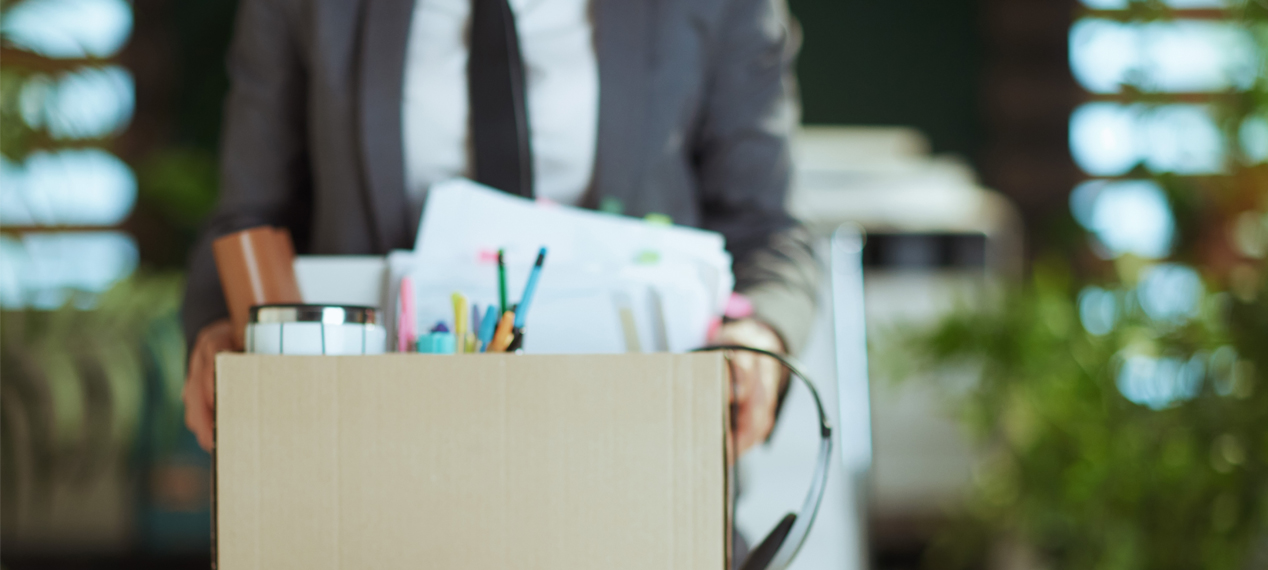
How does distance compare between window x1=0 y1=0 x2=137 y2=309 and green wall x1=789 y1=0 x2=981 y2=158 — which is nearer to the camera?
window x1=0 y1=0 x2=137 y2=309

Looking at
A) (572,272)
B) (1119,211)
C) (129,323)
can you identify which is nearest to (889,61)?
(1119,211)

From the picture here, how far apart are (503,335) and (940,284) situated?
2.26 meters

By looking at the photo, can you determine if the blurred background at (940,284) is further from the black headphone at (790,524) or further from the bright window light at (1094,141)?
the black headphone at (790,524)

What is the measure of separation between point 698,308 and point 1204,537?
1134mm

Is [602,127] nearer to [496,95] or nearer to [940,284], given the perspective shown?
[496,95]

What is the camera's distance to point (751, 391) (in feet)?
1.64

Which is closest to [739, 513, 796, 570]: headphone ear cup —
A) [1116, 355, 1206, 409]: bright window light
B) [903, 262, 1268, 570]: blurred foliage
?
[903, 262, 1268, 570]: blurred foliage

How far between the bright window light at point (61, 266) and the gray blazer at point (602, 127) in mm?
1143

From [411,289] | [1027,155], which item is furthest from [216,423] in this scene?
[1027,155]

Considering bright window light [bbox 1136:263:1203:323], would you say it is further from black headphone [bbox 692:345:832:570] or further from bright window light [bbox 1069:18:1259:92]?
black headphone [bbox 692:345:832:570]

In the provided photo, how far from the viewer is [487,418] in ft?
1.26

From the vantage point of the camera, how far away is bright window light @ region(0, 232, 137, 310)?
6.06ft

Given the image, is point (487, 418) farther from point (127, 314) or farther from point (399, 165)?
point (127, 314)

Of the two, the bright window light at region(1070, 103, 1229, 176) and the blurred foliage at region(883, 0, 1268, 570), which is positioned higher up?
the bright window light at region(1070, 103, 1229, 176)
